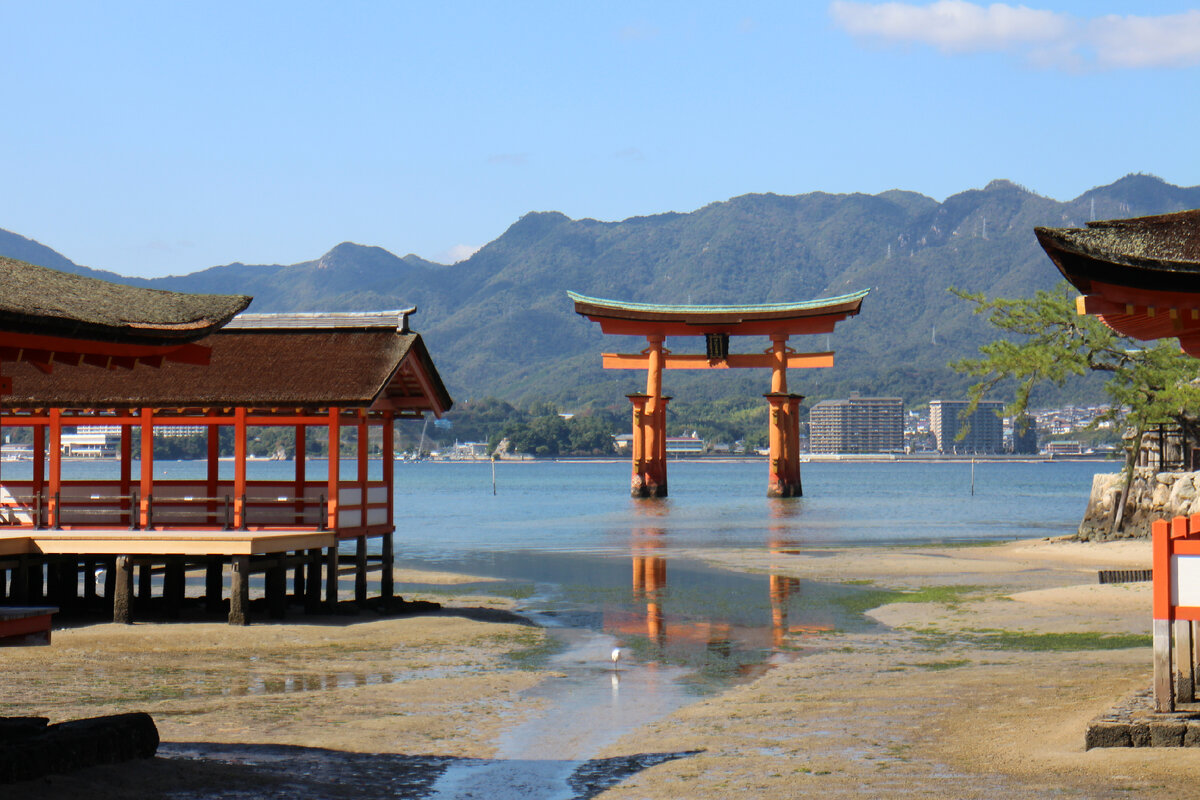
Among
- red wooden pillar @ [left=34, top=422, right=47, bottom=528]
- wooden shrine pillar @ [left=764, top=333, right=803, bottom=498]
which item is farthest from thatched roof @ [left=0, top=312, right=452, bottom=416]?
wooden shrine pillar @ [left=764, top=333, right=803, bottom=498]

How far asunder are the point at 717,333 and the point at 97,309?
5292 cm

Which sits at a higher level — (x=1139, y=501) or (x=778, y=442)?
(x=778, y=442)

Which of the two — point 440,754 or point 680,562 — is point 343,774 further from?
point 680,562

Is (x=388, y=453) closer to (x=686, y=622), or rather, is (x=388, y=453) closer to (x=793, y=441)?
(x=686, y=622)

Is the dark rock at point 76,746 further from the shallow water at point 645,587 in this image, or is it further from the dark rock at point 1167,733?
the dark rock at point 1167,733

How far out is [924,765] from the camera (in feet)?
31.1

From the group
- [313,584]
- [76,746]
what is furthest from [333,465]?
[76,746]

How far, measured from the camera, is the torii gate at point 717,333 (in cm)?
5953

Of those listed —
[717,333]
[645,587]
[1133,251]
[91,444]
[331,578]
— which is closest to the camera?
[1133,251]

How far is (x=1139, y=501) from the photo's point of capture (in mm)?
34938

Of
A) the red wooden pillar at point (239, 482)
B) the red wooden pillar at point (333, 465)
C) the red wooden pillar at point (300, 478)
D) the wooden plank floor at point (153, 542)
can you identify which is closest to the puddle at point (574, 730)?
the red wooden pillar at point (333, 465)

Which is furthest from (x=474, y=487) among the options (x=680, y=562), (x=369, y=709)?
(x=369, y=709)

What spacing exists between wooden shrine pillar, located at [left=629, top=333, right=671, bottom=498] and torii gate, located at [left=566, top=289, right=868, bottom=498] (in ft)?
0.16

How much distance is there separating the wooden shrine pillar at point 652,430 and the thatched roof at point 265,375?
134 feet
